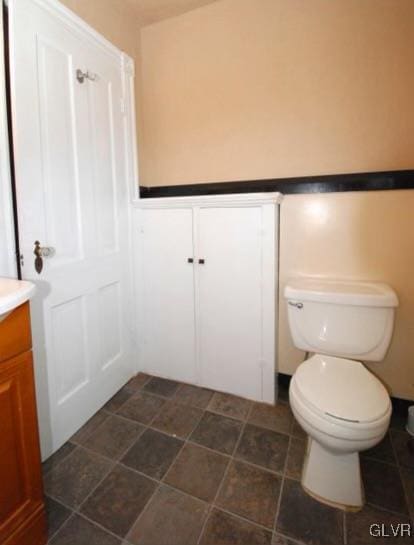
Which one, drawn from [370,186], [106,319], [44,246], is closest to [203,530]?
[106,319]

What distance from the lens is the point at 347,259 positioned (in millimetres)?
1658

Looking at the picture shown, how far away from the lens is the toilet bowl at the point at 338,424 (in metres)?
1.08

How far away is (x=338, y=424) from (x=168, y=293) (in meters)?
1.24

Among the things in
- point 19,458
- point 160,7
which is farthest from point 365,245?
point 160,7

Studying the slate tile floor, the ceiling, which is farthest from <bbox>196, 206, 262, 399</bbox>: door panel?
the ceiling

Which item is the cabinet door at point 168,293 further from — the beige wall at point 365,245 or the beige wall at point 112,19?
the beige wall at point 112,19

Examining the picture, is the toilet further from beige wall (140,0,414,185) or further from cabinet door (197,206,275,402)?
beige wall (140,0,414,185)

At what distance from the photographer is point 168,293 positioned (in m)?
1.98

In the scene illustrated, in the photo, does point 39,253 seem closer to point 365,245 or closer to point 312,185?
point 312,185

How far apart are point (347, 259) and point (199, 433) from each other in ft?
4.15

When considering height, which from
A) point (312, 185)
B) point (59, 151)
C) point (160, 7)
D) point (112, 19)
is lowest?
point (312, 185)

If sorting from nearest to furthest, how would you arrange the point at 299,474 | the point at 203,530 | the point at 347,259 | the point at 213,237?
1. the point at 203,530
2. the point at 299,474
3. the point at 347,259
4. the point at 213,237

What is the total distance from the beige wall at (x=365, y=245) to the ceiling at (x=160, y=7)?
1358 millimetres

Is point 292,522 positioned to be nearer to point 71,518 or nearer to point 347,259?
point 71,518
